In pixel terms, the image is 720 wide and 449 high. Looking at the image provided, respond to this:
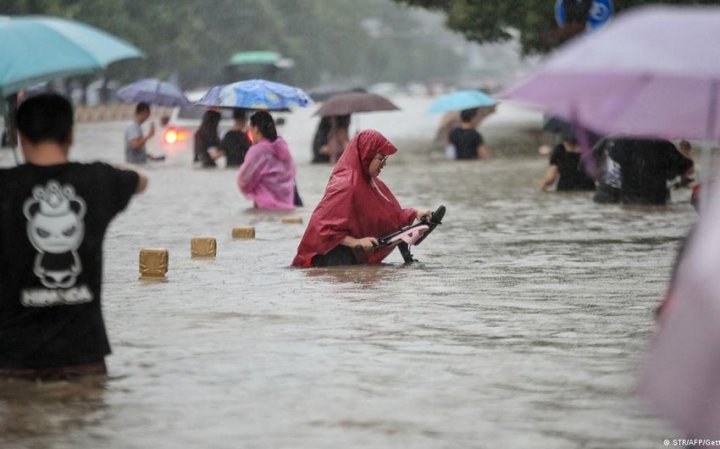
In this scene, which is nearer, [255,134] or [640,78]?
[640,78]

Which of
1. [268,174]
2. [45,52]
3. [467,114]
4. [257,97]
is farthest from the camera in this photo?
[467,114]

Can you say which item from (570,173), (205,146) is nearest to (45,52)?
(570,173)

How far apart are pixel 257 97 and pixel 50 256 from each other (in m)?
10.4

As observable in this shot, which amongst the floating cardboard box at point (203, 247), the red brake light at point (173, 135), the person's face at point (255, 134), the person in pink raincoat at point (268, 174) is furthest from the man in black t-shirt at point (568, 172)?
the red brake light at point (173, 135)

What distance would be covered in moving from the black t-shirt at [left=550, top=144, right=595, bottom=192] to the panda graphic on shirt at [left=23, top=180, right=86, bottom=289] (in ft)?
52.9

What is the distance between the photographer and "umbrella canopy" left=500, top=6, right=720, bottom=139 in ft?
18.6

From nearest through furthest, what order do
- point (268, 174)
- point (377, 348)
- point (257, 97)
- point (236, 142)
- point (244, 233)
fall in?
point (377, 348) < point (244, 233) < point (257, 97) < point (268, 174) < point (236, 142)

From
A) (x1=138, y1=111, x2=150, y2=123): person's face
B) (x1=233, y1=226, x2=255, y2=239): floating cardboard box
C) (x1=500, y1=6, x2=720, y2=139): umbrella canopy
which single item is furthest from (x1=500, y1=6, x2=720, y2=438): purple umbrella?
(x1=138, y1=111, x2=150, y2=123): person's face

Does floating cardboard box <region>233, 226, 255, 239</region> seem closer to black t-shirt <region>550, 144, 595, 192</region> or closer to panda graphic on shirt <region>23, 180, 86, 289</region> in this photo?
black t-shirt <region>550, 144, 595, 192</region>

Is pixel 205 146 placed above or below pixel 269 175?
above

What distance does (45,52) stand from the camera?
8.04 m

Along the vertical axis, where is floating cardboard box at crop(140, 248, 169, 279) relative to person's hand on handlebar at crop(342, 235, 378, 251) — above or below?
below

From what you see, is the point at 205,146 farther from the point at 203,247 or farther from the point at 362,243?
the point at 362,243

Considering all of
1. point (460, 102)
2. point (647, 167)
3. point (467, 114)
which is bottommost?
point (647, 167)
